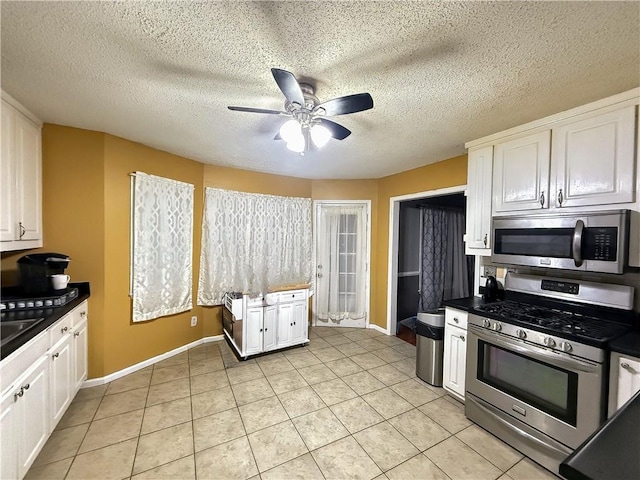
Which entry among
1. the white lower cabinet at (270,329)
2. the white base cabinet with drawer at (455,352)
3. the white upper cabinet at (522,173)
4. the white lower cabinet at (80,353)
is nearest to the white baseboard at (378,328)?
the white base cabinet with drawer at (455,352)

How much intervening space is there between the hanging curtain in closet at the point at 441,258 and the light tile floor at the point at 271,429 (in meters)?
1.82

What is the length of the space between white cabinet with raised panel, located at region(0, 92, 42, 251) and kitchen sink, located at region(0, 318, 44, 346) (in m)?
0.56

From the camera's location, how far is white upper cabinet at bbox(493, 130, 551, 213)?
82.1 inches

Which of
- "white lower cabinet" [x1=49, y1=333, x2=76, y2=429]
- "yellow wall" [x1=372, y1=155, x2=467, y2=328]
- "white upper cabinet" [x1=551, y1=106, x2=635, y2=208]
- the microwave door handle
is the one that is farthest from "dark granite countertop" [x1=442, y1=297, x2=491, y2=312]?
"white lower cabinet" [x1=49, y1=333, x2=76, y2=429]

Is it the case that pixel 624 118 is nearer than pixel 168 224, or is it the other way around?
pixel 624 118

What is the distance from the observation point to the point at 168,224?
9.87ft

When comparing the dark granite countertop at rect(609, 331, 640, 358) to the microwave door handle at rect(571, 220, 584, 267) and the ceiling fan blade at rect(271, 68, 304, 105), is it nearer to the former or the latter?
the microwave door handle at rect(571, 220, 584, 267)

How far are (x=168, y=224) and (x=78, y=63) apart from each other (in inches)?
69.3

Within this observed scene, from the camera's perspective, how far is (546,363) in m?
1.73

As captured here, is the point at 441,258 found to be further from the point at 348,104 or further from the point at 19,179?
the point at 19,179

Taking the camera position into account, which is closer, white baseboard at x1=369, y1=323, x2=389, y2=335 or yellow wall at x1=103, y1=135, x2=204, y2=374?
yellow wall at x1=103, y1=135, x2=204, y2=374

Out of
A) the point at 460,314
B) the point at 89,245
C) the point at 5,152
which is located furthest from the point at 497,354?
the point at 5,152

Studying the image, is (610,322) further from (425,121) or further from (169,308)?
(169,308)

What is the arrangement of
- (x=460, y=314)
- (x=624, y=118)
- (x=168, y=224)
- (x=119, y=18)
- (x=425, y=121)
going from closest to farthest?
(x=119, y=18), (x=624, y=118), (x=425, y=121), (x=460, y=314), (x=168, y=224)
